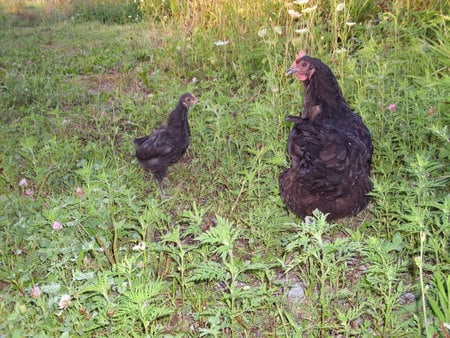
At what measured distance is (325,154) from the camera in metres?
→ 2.92

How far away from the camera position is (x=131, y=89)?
23.2 feet

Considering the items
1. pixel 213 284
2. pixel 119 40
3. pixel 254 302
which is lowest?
pixel 119 40

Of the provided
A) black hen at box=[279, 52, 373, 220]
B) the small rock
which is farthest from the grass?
black hen at box=[279, 52, 373, 220]

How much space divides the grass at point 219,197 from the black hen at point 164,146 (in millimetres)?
181

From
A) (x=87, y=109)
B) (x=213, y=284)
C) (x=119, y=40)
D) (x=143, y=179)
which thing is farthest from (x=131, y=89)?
(x=213, y=284)

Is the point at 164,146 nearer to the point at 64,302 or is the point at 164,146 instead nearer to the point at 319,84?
the point at 319,84

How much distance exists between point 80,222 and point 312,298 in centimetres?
157

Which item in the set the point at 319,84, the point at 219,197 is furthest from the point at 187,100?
the point at 319,84

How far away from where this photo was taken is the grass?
2.41 m

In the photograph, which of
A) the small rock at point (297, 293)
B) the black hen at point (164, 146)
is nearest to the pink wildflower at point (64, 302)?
the small rock at point (297, 293)

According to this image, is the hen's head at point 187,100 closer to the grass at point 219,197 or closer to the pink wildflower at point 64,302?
the grass at point 219,197

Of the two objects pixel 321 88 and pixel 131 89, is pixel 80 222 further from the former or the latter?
pixel 131 89

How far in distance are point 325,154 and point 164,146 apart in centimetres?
193

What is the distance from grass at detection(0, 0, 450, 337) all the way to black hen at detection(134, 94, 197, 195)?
0.59ft
